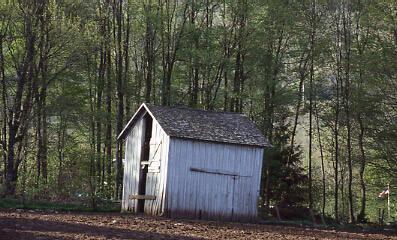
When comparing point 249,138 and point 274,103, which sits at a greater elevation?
point 274,103

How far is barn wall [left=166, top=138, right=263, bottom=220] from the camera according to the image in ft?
94.3

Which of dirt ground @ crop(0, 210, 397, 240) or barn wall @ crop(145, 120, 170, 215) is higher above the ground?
barn wall @ crop(145, 120, 170, 215)

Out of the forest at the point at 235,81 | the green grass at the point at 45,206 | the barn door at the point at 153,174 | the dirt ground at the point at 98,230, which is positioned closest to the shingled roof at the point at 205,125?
the barn door at the point at 153,174

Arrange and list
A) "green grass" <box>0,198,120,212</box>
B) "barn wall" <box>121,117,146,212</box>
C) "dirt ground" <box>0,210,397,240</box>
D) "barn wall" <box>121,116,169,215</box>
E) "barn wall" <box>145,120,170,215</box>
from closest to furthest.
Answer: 1. "dirt ground" <box>0,210,397,240</box>
2. "green grass" <box>0,198,120,212</box>
3. "barn wall" <box>145,120,170,215</box>
4. "barn wall" <box>121,116,169,215</box>
5. "barn wall" <box>121,117,146,212</box>

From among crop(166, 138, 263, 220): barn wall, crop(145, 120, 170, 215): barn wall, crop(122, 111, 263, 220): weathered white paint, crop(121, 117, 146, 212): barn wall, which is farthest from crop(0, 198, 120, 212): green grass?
crop(166, 138, 263, 220): barn wall

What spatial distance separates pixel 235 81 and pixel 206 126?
10389mm

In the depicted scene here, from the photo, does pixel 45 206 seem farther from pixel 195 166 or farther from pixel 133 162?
pixel 195 166

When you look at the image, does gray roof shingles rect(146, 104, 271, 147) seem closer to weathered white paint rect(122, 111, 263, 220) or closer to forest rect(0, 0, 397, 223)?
weathered white paint rect(122, 111, 263, 220)

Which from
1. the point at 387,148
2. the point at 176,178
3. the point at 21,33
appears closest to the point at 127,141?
the point at 176,178

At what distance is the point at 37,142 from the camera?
128ft

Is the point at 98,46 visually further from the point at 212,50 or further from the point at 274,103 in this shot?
the point at 274,103

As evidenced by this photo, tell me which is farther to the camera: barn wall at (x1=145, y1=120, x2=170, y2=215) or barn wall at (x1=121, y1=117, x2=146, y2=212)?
barn wall at (x1=121, y1=117, x2=146, y2=212)

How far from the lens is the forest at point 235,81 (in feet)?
120

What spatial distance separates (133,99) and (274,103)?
932 centimetres
